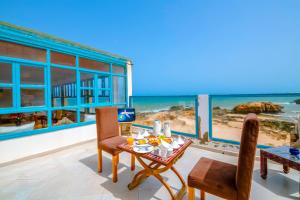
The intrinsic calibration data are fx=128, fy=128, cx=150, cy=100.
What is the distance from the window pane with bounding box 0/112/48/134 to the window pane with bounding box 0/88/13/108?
35 centimetres

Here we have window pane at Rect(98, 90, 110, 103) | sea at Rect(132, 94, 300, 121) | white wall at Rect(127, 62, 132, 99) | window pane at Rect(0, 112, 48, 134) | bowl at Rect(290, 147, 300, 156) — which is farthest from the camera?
white wall at Rect(127, 62, 132, 99)

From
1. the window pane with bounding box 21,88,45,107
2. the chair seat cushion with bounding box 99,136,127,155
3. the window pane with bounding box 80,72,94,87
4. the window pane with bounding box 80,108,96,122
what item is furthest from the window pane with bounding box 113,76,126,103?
the chair seat cushion with bounding box 99,136,127,155

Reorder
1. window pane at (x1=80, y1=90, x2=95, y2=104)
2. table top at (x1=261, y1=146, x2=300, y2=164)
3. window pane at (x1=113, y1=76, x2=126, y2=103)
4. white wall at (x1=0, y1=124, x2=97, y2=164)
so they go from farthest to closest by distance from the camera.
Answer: window pane at (x1=113, y1=76, x2=126, y2=103) → window pane at (x1=80, y1=90, x2=95, y2=104) → white wall at (x1=0, y1=124, x2=97, y2=164) → table top at (x1=261, y1=146, x2=300, y2=164)

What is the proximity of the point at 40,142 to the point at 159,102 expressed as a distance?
3395 mm

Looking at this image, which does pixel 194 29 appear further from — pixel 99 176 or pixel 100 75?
pixel 99 176

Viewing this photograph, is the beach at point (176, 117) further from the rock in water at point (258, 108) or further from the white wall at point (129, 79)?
the rock in water at point (258, 108)

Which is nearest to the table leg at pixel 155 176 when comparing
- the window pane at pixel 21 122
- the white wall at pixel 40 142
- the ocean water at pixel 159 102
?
the ocean water at pixel 159 102

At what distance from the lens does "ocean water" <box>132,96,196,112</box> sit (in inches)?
147

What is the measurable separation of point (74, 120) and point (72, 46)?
2106 mm

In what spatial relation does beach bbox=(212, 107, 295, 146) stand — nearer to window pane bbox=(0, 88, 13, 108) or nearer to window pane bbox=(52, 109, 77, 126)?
window pane bbox=(52, 109, 77, 126)

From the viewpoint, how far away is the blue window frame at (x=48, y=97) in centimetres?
271

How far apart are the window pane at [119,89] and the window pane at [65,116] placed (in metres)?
1.56

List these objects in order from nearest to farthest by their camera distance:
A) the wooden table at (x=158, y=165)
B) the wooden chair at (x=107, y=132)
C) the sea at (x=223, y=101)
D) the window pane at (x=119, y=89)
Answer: the wooden table at (x=158, y=165), the wooden chair at (x=107, y=132), the sea at (x=223, y=101), the window pane at (x=119, y=89)

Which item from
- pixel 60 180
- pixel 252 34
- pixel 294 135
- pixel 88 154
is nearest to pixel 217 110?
pixel 294 135
